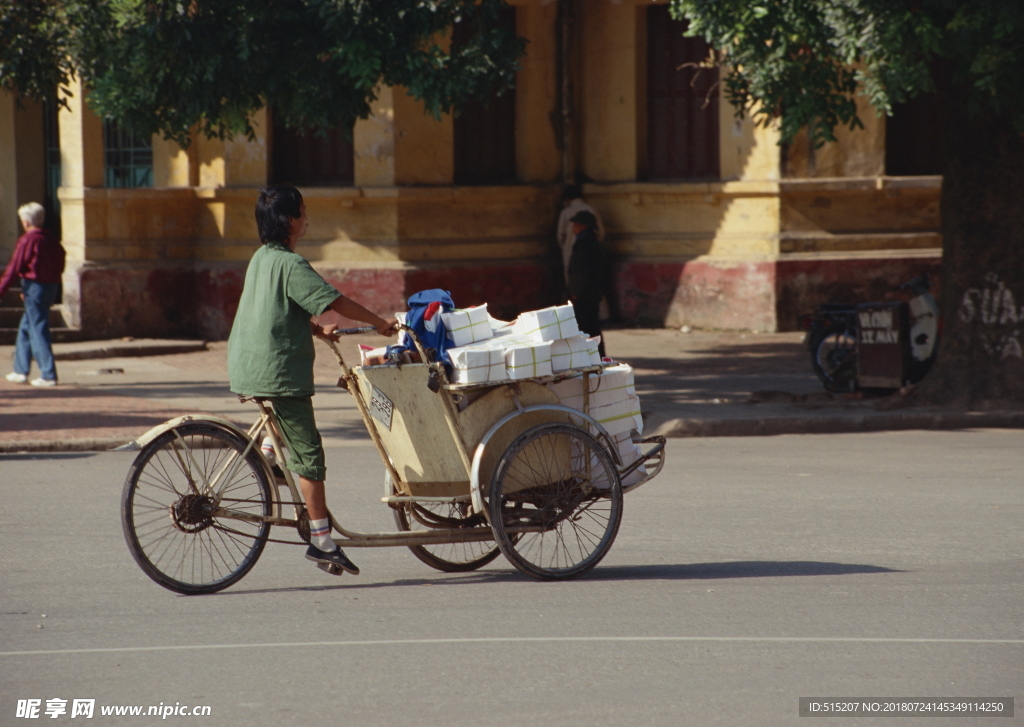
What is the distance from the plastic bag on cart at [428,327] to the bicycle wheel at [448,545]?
0.63m

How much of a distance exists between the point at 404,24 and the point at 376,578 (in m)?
5.74

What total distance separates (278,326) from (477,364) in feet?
2.81

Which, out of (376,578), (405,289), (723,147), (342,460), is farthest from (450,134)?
(376,578)

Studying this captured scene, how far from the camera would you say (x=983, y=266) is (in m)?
12.1

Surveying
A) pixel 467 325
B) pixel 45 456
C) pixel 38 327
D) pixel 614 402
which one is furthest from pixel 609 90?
Result: pixel 467 325

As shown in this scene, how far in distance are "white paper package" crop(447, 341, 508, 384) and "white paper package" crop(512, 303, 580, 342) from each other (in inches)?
8.6

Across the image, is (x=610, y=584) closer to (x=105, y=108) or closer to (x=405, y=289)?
(x=105, y=108)

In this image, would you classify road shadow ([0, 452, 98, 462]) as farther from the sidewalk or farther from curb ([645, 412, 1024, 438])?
curb ([645, 412, 1024, 438])

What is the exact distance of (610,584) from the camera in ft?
20.9

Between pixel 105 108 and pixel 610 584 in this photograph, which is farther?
pixel 105 108

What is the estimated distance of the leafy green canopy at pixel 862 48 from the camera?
10375mm

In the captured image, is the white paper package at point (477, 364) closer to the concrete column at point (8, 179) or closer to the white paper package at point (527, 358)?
the white paper package at point (527, 358)

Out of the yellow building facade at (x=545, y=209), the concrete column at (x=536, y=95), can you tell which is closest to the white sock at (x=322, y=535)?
the yellow building facade at (x=545, y=209)

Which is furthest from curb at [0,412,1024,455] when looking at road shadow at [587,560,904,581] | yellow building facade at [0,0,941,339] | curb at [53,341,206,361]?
curb at [53,341,206,361]
